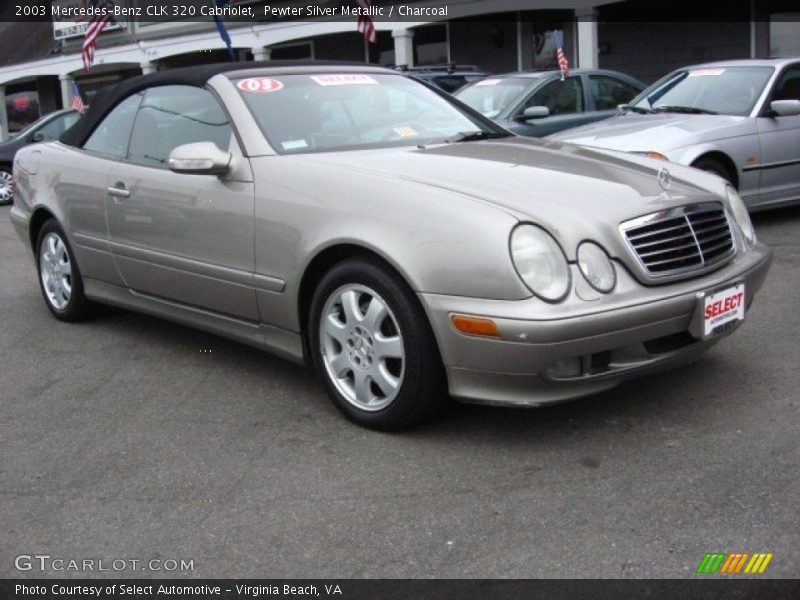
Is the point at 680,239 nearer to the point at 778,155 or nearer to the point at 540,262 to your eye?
the point at 540,262

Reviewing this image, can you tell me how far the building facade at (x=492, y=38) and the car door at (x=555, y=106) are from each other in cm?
536

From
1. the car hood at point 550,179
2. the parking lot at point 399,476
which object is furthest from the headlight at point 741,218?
the parking lot at point 399,476

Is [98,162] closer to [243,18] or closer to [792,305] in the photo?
[792,305]

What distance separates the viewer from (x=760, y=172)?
7.58m

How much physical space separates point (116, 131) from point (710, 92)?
16.8 feet

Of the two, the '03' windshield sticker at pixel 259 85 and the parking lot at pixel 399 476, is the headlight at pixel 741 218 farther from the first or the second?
the '03' windshield sticker at pixel 259 85

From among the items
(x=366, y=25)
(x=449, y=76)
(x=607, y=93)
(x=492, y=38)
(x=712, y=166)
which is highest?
(x=366, y=25)

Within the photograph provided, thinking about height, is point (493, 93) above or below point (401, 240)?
above

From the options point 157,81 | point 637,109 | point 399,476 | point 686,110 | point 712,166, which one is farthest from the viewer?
point 637,109

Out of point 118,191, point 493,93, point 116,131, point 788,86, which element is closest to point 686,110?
point 788,86

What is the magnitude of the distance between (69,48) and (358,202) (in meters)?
23.4

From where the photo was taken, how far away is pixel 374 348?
3.74 m

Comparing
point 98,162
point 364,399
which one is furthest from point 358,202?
point 98,162

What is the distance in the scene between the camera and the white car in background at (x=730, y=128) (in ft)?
23.8
